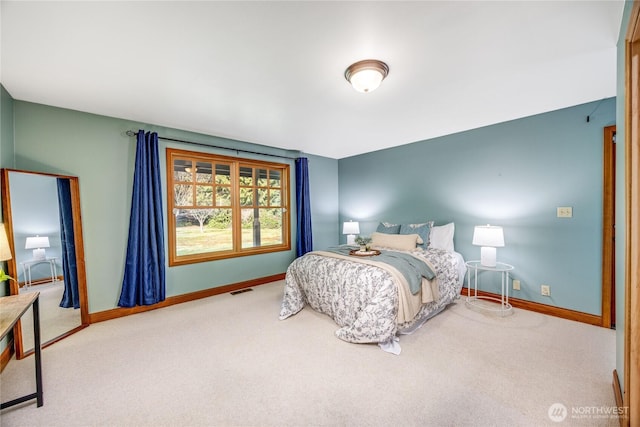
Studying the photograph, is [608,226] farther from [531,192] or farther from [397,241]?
[397,241]

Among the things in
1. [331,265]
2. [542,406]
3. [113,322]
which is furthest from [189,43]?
[542,406]

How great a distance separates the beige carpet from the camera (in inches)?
63.1

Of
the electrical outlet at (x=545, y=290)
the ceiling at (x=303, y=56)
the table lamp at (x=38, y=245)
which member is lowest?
the electrical outlet at (x=545, y=290)

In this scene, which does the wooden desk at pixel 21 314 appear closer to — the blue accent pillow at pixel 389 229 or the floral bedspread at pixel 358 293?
the floral bedspread at pixel 358 293

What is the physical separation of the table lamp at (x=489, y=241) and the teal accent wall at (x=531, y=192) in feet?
1.47

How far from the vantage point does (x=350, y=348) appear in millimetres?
2346

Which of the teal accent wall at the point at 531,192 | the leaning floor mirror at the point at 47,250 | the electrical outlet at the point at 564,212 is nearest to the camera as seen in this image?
the leaning floor mirror at the point at 47,250

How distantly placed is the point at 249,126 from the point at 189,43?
173cm

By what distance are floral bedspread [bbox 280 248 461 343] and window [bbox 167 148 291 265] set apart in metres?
1.53

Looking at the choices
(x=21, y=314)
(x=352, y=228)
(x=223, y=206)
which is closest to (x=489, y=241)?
(x=352, y=228)

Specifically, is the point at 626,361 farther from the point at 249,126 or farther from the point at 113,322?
the point at 113,322

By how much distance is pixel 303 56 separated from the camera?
1950mm

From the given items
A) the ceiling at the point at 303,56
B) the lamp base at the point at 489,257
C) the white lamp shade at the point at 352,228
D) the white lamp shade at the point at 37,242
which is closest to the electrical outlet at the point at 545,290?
the lamp base at the point at 489,257

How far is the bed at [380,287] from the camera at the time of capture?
7.75ft
